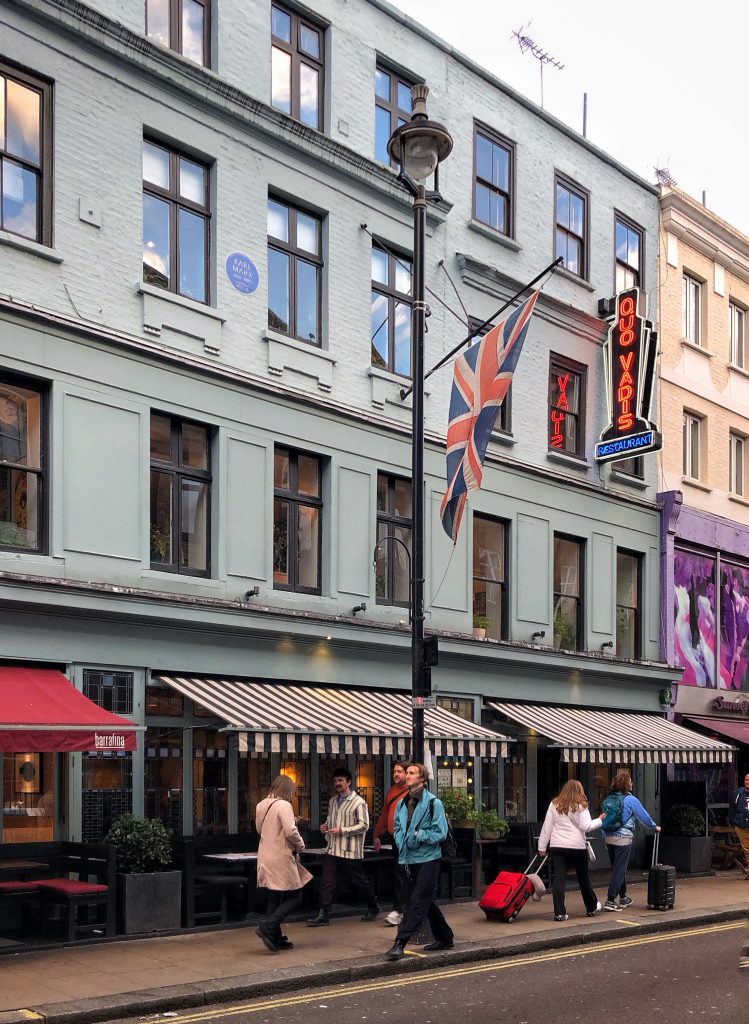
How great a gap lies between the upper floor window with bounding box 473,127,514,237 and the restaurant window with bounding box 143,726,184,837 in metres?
10.5

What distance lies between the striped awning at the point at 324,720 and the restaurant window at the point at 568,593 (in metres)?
4.66

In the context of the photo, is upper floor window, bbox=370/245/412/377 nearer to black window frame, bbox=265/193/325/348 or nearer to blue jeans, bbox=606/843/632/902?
black window frame, bbox=265/193/325/348

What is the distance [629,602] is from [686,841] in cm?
473

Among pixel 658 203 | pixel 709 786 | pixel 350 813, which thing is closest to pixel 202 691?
pixel 350 813

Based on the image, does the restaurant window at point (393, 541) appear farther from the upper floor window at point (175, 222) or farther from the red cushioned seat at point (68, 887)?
the red cushioned seat at point (68, 887)

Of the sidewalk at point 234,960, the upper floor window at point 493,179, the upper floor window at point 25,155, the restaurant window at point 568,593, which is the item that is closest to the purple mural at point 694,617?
the restaurant window at point 568,593

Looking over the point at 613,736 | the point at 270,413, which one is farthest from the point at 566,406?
the point at 270,413

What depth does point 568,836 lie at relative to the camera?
51.9 ft

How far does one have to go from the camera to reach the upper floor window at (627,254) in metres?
25.5

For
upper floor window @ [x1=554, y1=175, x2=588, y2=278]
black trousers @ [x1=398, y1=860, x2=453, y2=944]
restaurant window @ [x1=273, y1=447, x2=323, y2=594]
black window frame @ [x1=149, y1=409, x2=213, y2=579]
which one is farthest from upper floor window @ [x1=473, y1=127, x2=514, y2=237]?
black trousers @ [x1=398, y1=860, x2=453, y2=944]

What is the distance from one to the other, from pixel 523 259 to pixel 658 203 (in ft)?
17.7

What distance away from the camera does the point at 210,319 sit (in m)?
16.8

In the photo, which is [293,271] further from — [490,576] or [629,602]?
[629,602]

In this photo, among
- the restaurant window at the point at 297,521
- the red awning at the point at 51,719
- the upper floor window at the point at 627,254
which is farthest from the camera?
the upper floor window at the point at 627,254
